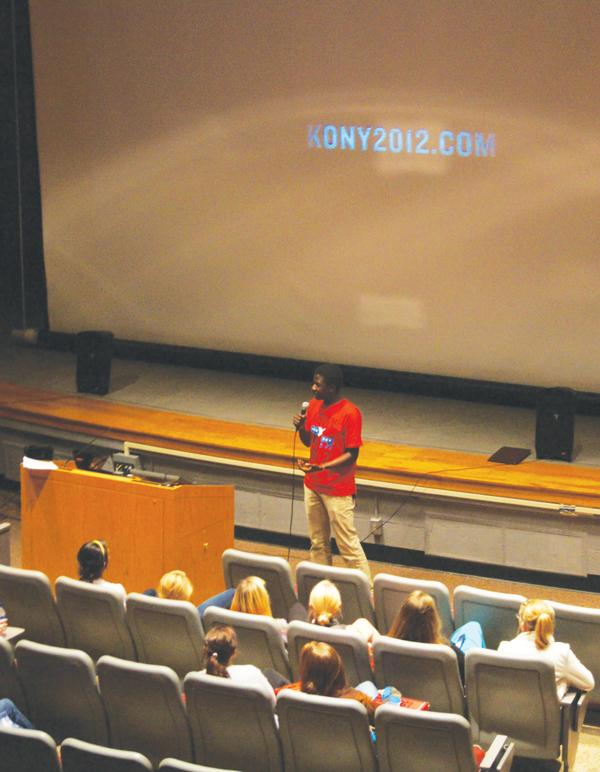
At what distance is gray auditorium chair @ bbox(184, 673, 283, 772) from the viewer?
4676 millimetres

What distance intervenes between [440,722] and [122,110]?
Result: 7.72 metres

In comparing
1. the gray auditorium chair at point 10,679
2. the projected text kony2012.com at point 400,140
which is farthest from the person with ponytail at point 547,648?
the projected text kony2012.com at point 400,140

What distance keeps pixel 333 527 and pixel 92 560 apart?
1.89 m

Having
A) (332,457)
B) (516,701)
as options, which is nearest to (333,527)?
(332,457)

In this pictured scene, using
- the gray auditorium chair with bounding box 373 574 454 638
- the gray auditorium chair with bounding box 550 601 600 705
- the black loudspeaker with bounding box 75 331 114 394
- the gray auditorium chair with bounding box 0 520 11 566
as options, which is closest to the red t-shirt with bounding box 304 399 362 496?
the gray auditorium chair with bounding box 373 574 454 638

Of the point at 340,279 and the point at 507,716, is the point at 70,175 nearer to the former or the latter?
the point at 340,279

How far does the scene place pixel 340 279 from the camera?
9.98 meters

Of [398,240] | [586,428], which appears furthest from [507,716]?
[398,240]

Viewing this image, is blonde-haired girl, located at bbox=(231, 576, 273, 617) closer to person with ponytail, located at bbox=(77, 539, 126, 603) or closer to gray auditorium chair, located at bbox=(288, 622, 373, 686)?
gray auditorium chair, located at bbox=(288, 622, 373, 686)

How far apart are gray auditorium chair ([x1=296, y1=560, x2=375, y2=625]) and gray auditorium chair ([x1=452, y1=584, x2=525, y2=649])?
19.2 inches

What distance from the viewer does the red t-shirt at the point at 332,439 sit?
7082 millimetres

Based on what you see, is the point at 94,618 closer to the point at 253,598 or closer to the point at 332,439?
the point at 253,598

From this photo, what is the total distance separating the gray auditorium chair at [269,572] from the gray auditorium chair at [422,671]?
105cm

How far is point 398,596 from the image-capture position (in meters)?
5.89
